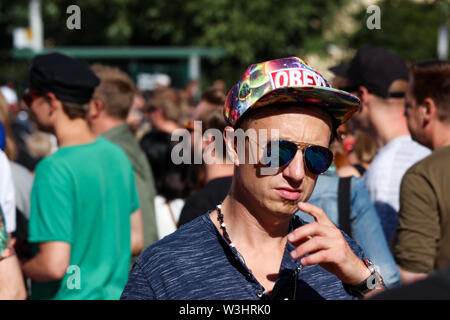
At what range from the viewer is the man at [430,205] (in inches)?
122

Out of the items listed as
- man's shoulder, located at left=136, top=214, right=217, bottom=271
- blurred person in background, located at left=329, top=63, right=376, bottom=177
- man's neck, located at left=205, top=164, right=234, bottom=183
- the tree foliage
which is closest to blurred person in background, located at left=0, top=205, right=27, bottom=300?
man's shoulder, located at left=136, top=214, right=217, bottom=271

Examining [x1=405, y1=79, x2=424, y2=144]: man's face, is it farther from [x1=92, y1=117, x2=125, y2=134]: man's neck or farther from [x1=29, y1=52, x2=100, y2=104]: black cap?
[x1=92, y1=117, x2=125, y2=134]: man's neck

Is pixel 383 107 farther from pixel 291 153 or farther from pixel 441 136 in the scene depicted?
pixel 291 153

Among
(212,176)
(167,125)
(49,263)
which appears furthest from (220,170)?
(167,125)

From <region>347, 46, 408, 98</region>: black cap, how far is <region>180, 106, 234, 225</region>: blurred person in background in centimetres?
109

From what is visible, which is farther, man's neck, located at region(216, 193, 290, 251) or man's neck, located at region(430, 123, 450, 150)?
man's neck, located at region(430, 123, 450, 150)

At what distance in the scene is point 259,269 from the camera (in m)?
2.18

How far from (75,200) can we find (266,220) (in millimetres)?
1559

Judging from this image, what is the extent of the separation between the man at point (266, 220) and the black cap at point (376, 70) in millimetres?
2226

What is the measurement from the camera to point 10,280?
2867 mm

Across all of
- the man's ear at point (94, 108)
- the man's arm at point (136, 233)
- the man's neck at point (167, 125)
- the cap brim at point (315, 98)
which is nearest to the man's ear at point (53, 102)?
the man's ear at point (94, 108)

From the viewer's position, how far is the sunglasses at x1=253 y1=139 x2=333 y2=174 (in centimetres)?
214

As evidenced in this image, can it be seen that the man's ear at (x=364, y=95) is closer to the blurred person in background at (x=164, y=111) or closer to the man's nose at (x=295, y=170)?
the man's nose at (x=295, y=170)
